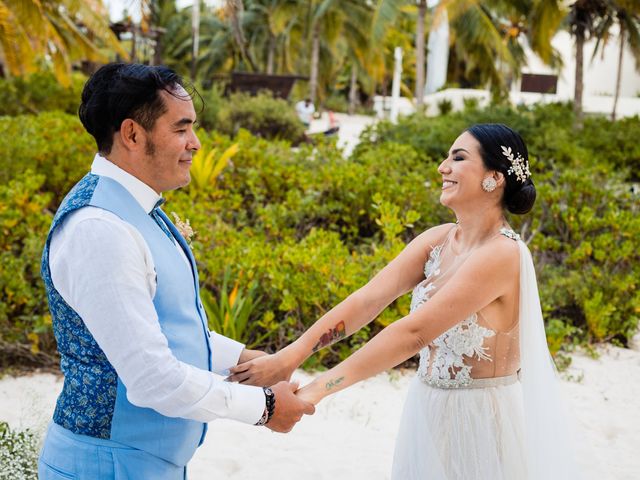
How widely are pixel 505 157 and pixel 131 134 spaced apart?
51.2 inches

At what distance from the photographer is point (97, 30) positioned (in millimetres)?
15891

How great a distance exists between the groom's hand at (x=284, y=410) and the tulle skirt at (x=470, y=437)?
61 centimetres

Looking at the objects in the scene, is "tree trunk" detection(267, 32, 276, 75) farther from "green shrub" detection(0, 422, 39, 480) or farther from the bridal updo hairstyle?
the bridal updo hairstyle

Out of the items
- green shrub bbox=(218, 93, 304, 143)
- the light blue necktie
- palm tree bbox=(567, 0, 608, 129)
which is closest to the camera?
the light blue necktie

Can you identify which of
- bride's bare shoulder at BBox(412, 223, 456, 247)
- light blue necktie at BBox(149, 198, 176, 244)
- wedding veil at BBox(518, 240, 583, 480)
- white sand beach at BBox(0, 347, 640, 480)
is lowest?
white sand beach at BBox(0, 347, 640, 480)

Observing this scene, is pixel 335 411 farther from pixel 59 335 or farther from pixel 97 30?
pixel 97 30

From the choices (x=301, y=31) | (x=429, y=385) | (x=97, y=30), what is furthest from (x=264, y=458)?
(x=301, y=31)

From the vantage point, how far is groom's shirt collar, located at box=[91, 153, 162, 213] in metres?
2.03

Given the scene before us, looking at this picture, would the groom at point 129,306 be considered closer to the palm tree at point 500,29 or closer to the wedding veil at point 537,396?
the wedding veil at point 537,396

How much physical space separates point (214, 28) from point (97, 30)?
3144cm

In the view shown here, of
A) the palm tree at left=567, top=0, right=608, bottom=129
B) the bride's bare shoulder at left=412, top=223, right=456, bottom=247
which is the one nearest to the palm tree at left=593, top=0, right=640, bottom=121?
the palm tree at left=567, top=0, right=608, bottom=129

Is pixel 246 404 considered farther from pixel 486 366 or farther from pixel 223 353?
pixel 486 366

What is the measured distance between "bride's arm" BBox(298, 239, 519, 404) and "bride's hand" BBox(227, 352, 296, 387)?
0.70 ft

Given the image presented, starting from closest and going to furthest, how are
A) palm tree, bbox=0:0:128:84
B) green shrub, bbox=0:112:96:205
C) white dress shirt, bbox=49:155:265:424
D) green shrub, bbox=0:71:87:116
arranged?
white dress shirt, bbox=49:155:265:424
green shrub, bbox=0:112:96:205
palm tree, bbox=0:0:128:84
green shrub, bbox=0:71:87:116
